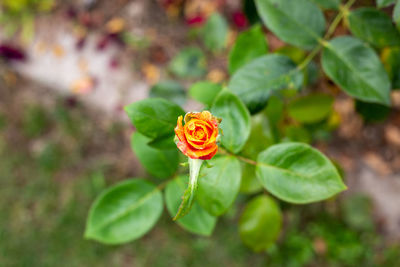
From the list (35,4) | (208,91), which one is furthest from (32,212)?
(208,91)

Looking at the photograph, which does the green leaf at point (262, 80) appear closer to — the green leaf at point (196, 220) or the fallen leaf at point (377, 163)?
the green leaf at point (196, 220)

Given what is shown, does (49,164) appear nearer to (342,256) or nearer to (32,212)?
(32,212)

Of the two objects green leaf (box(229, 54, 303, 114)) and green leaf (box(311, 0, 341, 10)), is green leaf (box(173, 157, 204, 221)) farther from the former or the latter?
green leaf (box(311, 0, 341, 10))

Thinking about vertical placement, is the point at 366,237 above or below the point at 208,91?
below

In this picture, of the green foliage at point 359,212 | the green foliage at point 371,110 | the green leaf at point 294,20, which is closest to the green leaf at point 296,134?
the green foliage at point 371,110

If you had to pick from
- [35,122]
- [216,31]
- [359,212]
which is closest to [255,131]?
[216,31]

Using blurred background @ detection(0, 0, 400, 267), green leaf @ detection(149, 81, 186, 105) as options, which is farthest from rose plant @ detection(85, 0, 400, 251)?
blurred background @ detection(0, 0, 400, 267)
